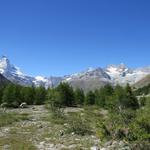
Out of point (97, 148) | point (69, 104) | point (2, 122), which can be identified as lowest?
point (97, 148)

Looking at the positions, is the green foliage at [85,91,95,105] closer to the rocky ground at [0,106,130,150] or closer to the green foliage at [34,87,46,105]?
the green foliage at [34,87,46,105]

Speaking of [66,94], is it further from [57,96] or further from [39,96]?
[39,96]

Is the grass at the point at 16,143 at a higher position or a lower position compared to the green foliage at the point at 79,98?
lower

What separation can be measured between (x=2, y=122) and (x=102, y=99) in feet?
204

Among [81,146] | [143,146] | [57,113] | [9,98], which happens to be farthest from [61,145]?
[9,98]

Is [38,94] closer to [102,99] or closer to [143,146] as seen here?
[102,99]

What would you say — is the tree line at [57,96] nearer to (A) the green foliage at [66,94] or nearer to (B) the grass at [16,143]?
(A) the green foliage at [66,94]

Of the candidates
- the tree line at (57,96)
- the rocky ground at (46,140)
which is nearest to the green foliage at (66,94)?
the tree line at (57,96)

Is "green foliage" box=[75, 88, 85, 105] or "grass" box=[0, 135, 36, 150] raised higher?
"green foliage" box=[75, 88, 85, 105]

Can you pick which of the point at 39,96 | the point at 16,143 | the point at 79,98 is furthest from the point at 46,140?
the point at 79,98

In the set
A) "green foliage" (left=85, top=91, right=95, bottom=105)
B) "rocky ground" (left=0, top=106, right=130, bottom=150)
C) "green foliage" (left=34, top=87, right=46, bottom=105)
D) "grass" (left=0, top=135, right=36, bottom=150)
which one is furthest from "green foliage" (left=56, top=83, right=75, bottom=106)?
"grass" (left=0, top=135, right=36, bottom=150)

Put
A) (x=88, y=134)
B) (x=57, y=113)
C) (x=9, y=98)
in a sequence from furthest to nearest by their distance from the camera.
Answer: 1. (x=9, y=98)
2. (x=57, y=113)
3. (x=88, y=134)

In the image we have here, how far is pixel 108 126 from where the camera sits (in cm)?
3098

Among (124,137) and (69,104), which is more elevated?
(69,104)
